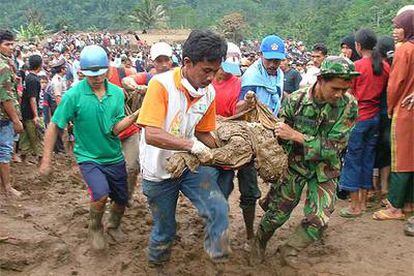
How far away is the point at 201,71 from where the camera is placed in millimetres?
3611

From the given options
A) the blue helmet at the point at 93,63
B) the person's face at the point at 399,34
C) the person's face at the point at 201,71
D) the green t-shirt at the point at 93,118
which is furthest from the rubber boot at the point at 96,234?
the person's face at the point at 399,34

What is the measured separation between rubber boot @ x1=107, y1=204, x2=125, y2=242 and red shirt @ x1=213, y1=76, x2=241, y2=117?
1.39 meters

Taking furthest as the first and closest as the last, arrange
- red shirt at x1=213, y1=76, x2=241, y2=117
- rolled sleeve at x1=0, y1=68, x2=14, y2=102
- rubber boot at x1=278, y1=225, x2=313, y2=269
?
rolled sleeve at x1=0, y1=68, x2=14, y2=102, red shirt at x1=213, y1=76, x2=241, y2=117, rubber boot at x1=278, y1=225, x2=313, y2=269

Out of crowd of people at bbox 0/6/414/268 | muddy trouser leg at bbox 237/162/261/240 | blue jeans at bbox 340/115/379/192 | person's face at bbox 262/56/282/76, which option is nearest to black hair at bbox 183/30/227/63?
crowd of people at bbox 0/6/414/268

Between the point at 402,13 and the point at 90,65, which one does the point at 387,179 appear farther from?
the point at 90,65

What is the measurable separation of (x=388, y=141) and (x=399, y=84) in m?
0.85

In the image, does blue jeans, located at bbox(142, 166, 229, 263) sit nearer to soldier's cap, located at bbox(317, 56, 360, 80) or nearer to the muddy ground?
the muddy ground

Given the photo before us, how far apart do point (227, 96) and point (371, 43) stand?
2.02 meters

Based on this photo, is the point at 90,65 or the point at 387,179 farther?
the point at 387,179

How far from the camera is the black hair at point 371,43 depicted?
19.2 ft

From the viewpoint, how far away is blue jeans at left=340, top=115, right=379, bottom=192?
6.04 m

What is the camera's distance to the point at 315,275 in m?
4.56

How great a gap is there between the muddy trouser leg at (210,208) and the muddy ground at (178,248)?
66cm

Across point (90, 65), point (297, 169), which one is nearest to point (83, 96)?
point (90, 65)
